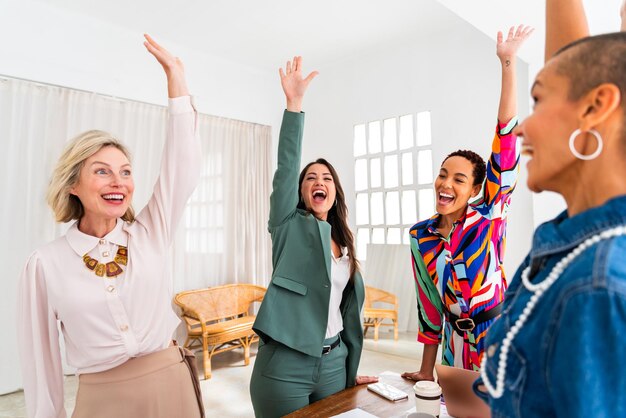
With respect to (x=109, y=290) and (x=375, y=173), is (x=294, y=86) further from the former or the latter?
(x=375, y=173)

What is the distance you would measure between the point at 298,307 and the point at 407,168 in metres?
3.53

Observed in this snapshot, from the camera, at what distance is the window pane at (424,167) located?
471 centimetres

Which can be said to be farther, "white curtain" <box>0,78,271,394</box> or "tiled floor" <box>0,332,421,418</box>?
"white curtain" <box>0,78,271,394</box>

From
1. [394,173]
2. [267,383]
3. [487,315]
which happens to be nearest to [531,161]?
[487,315]

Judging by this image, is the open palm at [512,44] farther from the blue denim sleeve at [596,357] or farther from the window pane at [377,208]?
the window pane at [377,208]

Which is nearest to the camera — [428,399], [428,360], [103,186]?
[428,399]

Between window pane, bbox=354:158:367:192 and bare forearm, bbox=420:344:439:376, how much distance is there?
377 centimetres

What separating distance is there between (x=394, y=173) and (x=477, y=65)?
145 centimetres

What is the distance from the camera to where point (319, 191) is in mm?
1996

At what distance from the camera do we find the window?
4773 millimetres

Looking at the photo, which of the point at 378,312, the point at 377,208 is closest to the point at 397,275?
the point at 378,312

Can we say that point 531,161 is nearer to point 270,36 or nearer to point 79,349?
point 79,349

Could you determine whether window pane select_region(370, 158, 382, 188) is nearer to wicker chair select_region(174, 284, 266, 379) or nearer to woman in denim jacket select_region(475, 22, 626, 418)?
wicker chair select_region(174, 284, 266, 379)

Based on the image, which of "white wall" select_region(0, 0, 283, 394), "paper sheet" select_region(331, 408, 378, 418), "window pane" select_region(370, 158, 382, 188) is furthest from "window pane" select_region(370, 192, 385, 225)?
"paper sheet" select_region(331, 408, 378, 418)
